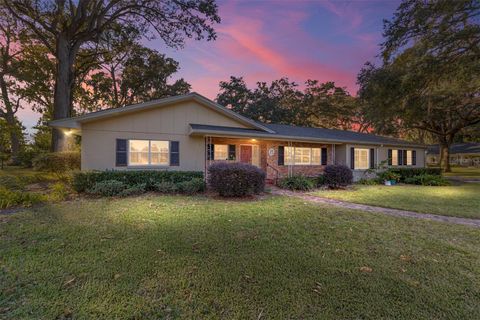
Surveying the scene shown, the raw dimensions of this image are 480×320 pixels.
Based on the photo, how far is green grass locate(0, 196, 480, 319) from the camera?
231 cm

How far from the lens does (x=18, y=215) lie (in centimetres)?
554

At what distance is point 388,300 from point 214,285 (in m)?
1.92

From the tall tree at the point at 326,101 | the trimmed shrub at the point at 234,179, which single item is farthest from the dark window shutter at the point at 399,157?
the tall tree at the point at 326,101

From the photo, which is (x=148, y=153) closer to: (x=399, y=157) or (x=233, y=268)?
(x=233, y=268)

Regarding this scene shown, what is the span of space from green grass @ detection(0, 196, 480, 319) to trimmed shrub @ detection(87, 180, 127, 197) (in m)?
2.57

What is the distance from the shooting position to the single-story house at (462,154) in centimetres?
3878

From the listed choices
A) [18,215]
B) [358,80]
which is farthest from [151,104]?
[358,80]

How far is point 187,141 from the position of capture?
11445 millimetres

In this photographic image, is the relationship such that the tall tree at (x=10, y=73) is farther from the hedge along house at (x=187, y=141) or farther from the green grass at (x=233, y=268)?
the green grass at (x=233, y=268)

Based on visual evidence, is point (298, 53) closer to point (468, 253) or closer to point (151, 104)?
point (151, 104)

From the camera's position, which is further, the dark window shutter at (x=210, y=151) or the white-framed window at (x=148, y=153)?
the dark window shutter at (x=210, y=151)

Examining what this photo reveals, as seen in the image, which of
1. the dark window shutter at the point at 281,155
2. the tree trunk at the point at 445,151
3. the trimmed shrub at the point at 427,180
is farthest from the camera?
the tree trunk at the point at 445,151

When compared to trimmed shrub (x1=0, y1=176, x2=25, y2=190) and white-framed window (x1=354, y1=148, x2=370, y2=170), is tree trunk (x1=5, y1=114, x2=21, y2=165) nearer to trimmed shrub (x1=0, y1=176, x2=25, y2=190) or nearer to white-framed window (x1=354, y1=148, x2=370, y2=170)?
trimmed shrub (x1=0, y1=176, x2=25, y2=190)

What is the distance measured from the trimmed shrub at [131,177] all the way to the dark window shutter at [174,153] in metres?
1.44
